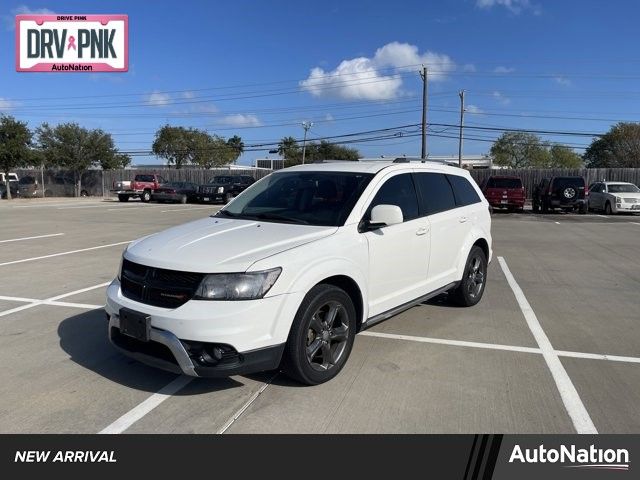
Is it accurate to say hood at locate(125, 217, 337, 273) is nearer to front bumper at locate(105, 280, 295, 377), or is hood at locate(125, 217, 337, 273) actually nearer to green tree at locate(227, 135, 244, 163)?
front bumper at locate(105, 280, 295, 377)

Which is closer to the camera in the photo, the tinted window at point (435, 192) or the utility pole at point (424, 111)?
the tinted window at point (435, 192)

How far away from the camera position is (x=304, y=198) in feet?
16.4

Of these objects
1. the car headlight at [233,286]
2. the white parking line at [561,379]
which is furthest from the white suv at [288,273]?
the white parking line at [561,379]

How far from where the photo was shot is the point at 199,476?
2963 millimetres

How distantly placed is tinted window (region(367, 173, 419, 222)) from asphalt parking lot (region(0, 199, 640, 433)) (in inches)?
50.3

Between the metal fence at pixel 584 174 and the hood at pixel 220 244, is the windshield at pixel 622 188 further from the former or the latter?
the hood at pixel 220 244

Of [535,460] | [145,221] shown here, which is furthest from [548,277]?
[145,221]

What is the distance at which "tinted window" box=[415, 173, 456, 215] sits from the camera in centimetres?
560

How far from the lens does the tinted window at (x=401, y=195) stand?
16.3 ft

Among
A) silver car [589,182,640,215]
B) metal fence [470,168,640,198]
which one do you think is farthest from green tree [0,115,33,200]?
silver car [589,182,640,215]

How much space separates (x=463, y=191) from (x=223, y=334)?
13.3 ft

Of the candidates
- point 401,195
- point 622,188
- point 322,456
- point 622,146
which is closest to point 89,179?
point 622,188

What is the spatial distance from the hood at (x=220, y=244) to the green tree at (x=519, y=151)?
78.0 m

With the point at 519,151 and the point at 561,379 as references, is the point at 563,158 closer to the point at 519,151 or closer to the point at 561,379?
the point at 519,151
